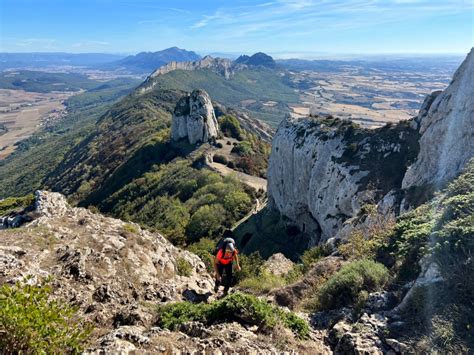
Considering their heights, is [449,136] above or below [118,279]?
above

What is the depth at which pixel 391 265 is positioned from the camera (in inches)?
468

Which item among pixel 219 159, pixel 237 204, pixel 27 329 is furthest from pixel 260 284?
Result: pixel 219 159

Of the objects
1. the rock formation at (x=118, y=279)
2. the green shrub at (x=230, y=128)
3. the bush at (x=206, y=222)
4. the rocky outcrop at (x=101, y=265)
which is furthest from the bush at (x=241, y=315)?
the green shrub at (x=230, y=128)

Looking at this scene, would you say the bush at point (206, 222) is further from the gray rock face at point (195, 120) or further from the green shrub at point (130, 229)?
the gray rock face at point (195, 120)

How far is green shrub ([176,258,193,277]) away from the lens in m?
17.9

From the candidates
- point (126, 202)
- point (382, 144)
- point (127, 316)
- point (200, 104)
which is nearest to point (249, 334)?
point (127, 316)

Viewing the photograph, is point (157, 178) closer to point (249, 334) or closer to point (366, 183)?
point (366, 183)

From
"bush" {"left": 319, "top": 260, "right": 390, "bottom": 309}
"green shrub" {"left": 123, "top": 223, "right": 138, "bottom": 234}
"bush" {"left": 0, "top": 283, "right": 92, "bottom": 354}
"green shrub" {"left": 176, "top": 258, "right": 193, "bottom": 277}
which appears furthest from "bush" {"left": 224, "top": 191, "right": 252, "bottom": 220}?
"bush" {"left": 0, "top": 283, "right": 92, "bottom": 354}

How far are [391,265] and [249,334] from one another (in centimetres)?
579

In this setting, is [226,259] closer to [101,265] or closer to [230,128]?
[101,265]

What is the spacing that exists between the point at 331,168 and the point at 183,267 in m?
22.9

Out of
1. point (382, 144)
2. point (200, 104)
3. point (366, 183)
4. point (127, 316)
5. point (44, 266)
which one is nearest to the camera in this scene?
point (127, 316)

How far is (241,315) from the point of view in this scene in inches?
365

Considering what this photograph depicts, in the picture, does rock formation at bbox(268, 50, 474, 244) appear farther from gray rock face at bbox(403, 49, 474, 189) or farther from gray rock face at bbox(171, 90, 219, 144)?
gray rock face at bbox(171, 90, 219, 144)
